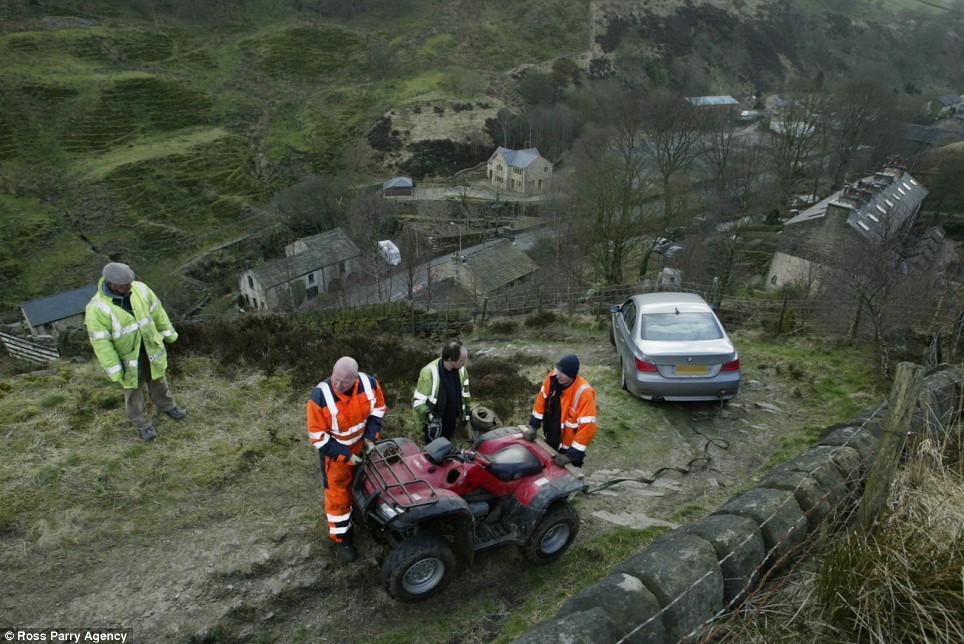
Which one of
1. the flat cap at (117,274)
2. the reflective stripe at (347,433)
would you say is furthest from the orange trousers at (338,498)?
the flat cap at (117,274)

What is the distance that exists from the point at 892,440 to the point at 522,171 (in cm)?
5138

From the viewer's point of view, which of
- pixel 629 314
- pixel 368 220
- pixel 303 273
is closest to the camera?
pixel 629 314

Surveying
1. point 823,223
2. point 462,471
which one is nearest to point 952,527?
point 462,471

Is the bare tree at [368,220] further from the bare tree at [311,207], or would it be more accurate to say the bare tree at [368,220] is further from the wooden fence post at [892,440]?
the wooden fence post at [892,440]

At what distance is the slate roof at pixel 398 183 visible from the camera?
164 ft

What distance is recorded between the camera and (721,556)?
11.4 ft

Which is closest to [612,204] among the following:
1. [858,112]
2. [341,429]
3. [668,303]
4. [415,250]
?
[415,250]

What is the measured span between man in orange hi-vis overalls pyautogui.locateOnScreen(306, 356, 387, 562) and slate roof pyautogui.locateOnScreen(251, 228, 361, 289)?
101ft

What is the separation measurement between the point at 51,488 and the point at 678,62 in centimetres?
9008

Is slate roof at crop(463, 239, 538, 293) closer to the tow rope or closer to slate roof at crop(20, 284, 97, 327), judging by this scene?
slate roof at crop(20, 284, 97, 327)

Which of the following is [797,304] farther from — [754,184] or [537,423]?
[754,184]

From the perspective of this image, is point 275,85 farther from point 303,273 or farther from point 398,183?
point 303,273

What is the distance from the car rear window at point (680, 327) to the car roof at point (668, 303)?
0.13 meters

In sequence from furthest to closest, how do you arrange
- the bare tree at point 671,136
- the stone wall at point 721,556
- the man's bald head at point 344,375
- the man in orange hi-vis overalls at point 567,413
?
the bare tree at point 671,136
the man in orange hi-vis overalls at point 567,413
the man's bald head at point 344,375
the stone wall at point 721,556
